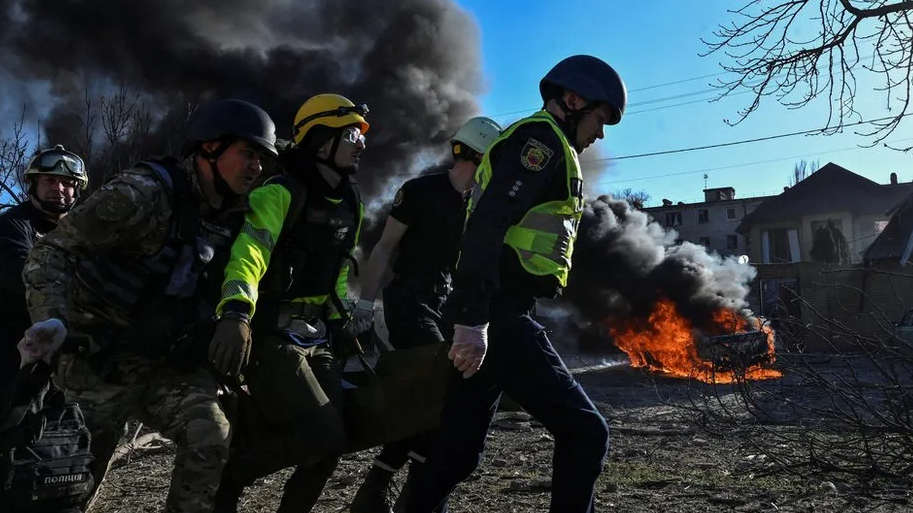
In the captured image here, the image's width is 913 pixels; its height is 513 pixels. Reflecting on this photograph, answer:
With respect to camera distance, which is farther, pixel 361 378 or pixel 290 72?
pixel 290 72

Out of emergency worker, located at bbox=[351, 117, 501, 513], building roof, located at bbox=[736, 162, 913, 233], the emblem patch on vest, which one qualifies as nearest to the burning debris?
building roof, located at bbox=[736, 162, 913, 233]

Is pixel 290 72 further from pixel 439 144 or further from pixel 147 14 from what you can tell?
pixel 439 144

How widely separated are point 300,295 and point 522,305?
3.34 feet

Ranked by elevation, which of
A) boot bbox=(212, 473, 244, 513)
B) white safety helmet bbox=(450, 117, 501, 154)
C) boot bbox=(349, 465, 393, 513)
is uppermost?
white safety helmet bbox=(450, 117, 501, 154)

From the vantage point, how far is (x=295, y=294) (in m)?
3.25

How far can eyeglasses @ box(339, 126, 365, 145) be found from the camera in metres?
3.49

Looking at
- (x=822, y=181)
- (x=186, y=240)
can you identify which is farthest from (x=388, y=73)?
(x=822, y=181)

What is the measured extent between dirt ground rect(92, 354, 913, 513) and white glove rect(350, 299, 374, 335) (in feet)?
3.41

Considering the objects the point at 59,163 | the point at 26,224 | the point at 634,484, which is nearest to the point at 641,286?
the point at 634,484

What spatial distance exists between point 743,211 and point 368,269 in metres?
49.8

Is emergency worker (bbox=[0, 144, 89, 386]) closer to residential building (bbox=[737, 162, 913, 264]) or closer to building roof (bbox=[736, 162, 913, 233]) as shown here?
residential building (bbox=[737, 162, 913, 264])

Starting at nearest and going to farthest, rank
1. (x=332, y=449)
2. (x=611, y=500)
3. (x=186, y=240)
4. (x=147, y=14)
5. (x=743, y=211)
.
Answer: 1. (x=186, y=240)
2. (x=332, y=449)
3. (x=611, y=500)
4. (x=147, y=14)
5. (x=743, y=211)

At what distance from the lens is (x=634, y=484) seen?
464cm

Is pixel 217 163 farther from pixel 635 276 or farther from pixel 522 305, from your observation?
pixel 635 276
